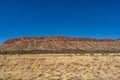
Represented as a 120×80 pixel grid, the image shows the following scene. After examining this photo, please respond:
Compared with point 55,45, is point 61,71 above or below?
below

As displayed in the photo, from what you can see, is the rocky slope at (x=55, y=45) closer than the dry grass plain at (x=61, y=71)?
No

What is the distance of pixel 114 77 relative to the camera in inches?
709

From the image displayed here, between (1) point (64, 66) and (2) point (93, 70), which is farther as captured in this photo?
(1) point (64, 66)

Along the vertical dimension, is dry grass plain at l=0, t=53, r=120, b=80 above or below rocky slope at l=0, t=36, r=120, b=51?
below

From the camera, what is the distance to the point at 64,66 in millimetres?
22906

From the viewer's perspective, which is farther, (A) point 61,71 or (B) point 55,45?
(B) point 55,45

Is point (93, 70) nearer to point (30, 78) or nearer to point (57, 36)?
point (30, 78)

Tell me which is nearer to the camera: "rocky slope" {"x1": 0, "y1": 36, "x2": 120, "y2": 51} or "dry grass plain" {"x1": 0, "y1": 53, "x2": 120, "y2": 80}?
"dry grass plain" {"x1": 0, "y1": 53, "x2": 120, "y2": 80}

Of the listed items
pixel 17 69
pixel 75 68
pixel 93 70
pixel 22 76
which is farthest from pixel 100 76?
pixel 17 69

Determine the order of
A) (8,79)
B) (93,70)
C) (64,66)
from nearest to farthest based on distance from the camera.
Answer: (8,79), (93,70), (64,66)

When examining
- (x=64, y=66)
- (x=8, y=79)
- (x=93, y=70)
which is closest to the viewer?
(x=8, y=79)

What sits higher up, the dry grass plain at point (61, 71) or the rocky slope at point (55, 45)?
the rocky slope at point (55, 45)

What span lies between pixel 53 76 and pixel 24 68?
4.35 meters

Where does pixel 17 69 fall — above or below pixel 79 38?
below
